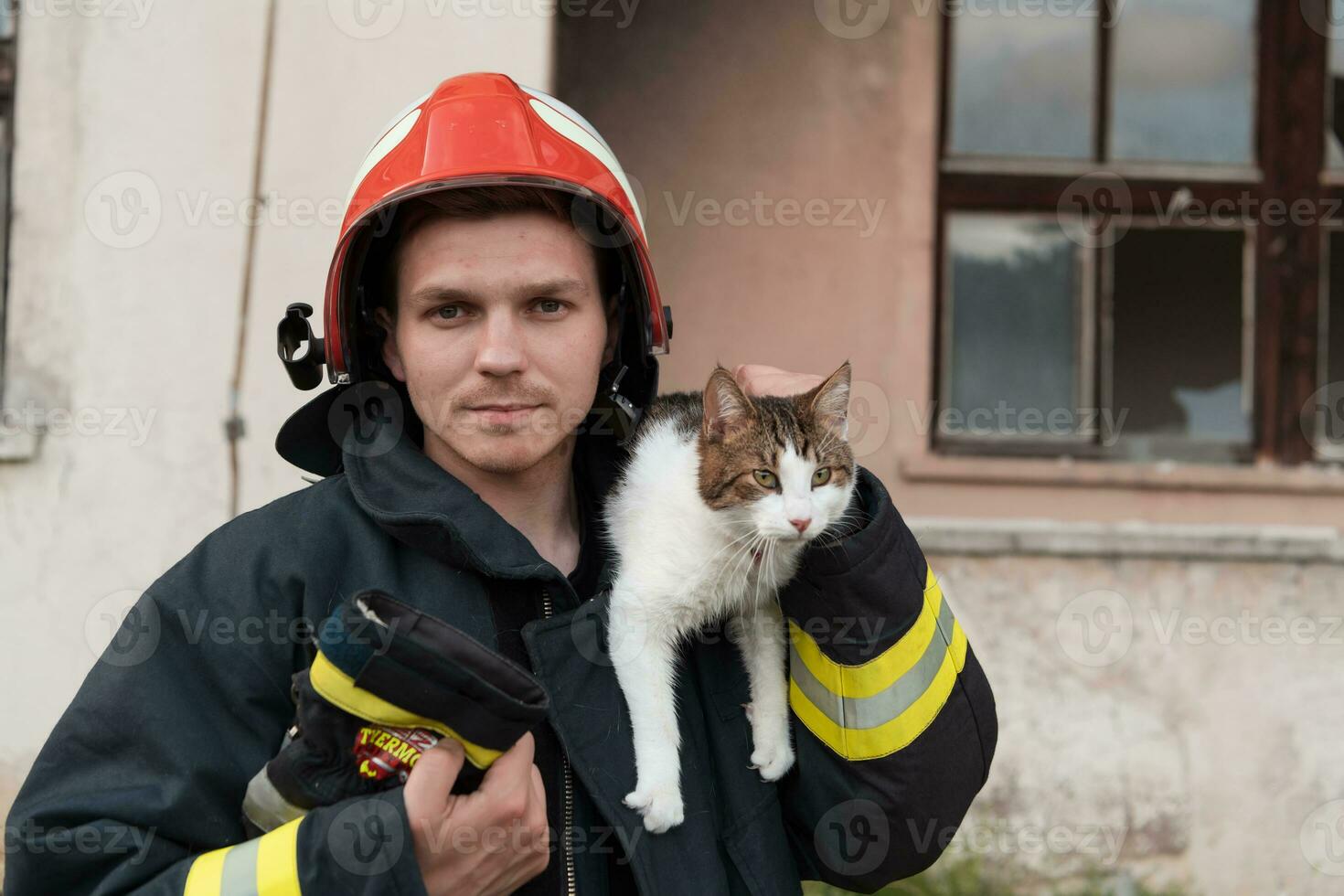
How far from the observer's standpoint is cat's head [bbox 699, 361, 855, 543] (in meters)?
2.16

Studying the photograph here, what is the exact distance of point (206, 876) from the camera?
1372 millimetres

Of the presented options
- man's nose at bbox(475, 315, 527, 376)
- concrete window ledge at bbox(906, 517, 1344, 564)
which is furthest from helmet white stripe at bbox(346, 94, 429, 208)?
concrete window ledge at bbox(906, 517, 1344, 564)

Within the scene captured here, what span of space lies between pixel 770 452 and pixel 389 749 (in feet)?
3.38

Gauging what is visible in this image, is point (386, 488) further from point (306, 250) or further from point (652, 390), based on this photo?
point (306, 250)

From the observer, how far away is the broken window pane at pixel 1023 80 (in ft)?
15.3
